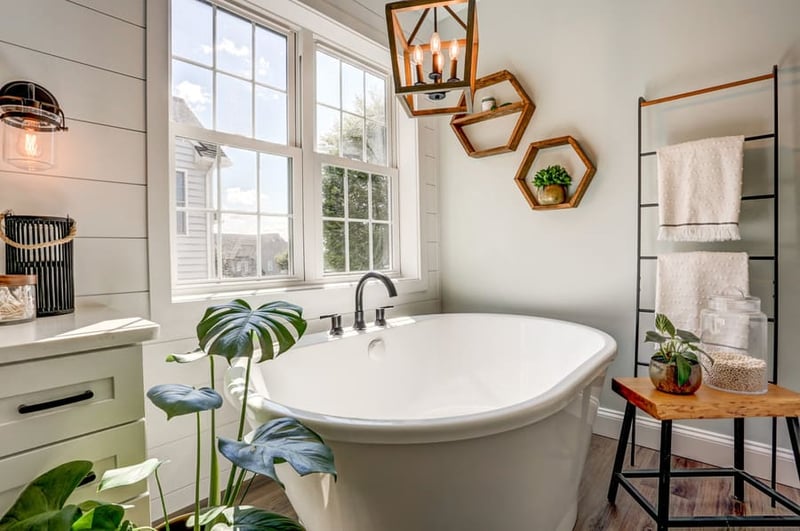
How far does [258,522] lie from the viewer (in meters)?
0.72

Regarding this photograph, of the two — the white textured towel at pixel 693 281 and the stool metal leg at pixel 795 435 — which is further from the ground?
the white textured towel at pixel 693 281

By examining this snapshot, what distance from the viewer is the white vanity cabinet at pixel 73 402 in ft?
2.57

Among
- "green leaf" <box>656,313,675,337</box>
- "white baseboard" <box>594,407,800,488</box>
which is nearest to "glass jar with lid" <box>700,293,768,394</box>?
"green leaf" <box>656,313,675,337</box>

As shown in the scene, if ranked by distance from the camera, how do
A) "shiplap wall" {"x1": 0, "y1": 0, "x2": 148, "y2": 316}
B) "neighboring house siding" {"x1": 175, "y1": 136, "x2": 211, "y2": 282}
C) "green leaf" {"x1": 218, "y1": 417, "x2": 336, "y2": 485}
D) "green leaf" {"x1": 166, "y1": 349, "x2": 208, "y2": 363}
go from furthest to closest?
"neighboring house siding" {"x1": 175, "y1": 136, "x2": 211, "y2": 282}
"shiplap wall" {"x1": 0, "y1": 0, "x2": 148, "y2": 316}
"green leaf" {"x1": 166, "y1": 349, "x2": 208, "y2": 363}
"green leaf" {"x1": 218, "y1": 417, "x2": 336, "y2": 485}

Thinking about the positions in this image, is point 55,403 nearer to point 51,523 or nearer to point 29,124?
point 51,523

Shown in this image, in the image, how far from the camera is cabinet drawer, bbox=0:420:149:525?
782 mm

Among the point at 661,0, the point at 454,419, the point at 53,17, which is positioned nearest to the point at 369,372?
the point at 454,419

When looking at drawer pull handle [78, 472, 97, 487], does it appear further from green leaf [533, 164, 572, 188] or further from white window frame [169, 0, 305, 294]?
green leaf [533, 164, 572, 188]

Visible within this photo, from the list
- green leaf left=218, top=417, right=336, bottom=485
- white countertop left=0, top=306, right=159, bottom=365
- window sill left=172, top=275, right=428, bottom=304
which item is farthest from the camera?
window sill left=172, top=275, right=428, bottom=304

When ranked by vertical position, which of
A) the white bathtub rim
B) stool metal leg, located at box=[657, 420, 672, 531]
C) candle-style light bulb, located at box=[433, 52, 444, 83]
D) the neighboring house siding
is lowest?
stool metal leg, located at box=[657, 420, 672, 531]

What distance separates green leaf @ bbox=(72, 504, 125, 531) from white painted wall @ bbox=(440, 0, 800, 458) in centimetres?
226

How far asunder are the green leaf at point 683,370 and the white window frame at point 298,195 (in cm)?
151

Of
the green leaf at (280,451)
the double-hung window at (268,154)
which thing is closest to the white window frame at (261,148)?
the double-hung window at (268,154)

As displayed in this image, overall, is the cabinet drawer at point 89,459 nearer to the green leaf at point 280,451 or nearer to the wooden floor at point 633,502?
the green leaf at point 280,451
